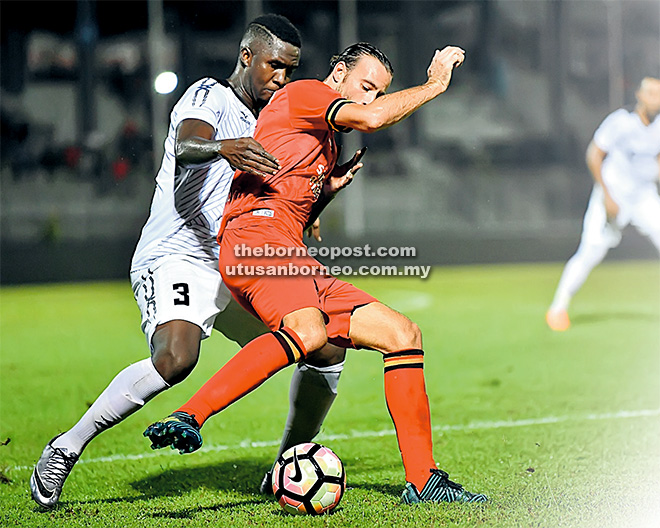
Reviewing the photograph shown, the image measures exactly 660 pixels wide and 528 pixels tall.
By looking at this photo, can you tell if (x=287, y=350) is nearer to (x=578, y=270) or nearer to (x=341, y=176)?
(x=341, y=176)

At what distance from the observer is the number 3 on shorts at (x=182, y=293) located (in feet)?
12.7

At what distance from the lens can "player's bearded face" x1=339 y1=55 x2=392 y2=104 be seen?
3.79m

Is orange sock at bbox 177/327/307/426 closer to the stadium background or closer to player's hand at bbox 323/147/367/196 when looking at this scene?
player's hand at bbox 323/147/367/196

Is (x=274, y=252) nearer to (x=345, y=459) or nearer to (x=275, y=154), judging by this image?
(x=275, y=154)

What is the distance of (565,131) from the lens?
19.7 metres

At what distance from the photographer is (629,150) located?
1038cm

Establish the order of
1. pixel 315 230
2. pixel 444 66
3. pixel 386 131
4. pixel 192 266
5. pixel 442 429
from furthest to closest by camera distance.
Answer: pixel 386 131, pixel 442 429, pixel 315 230, pixel 192 266, pixel 444 66

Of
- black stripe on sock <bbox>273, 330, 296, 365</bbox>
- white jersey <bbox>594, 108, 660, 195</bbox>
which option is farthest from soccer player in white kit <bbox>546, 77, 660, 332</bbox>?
black stripe on sock <bbox>273, 330, 296, 365</bbox>

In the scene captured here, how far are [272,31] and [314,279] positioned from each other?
116 centimetres

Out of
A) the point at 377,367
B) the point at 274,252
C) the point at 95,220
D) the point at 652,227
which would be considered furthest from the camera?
the point at 95,220

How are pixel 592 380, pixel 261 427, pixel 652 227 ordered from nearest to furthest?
1. pixel 261 427
2. pixel 592 380
3. pixel 652 227

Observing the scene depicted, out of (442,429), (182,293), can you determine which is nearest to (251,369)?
(182,293)

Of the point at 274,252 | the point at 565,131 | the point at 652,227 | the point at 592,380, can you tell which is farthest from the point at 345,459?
the point at 565,131

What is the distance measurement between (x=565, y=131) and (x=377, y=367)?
13313mm
